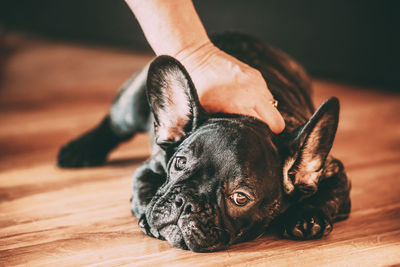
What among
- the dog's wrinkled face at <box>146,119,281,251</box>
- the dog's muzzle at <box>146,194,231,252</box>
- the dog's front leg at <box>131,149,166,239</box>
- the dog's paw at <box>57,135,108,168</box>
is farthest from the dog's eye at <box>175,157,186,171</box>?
the dog's paw at <box>57,135,108,168</box>

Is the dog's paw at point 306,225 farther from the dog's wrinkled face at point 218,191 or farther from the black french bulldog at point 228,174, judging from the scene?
the dog's wrinkled face at point 218,191

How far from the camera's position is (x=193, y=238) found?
154 cm

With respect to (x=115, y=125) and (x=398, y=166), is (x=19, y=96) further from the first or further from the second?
(x=398, y=166)

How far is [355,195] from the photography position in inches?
84.5

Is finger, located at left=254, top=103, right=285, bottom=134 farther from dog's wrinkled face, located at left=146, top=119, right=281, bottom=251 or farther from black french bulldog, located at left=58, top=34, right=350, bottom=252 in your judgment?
dog's wrinkled face, located at left=146, top=119, right=281, bottom=251

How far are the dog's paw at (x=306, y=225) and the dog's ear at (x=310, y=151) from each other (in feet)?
0.25

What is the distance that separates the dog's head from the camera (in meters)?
1.55

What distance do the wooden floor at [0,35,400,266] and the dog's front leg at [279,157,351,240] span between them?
39 millimetres

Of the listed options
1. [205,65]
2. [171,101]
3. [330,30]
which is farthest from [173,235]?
[330,30]

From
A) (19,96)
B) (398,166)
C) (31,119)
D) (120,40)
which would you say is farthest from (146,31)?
(120,40)

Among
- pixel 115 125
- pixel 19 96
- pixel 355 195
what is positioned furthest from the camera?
pixel 19 96

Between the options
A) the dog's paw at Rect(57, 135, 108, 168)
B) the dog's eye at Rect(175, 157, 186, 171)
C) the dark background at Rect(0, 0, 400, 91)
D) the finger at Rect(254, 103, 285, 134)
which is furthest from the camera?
the dark background at Rect(0, 0, 400, 91)

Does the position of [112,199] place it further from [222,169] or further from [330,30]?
[330,30]

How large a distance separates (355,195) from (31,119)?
2295mm
